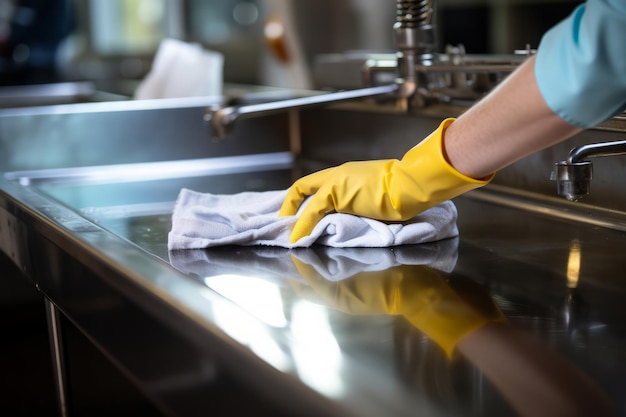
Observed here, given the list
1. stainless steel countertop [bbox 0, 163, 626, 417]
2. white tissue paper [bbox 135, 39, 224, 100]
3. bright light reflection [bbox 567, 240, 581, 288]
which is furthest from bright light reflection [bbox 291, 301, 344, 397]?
white tissue paper [bbox 135, 39, 224, 100]

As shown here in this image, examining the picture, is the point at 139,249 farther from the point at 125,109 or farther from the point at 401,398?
the point at 125,109

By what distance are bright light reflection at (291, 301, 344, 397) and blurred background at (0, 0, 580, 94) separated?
211 centimetres

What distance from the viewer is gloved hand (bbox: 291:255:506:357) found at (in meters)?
0.68

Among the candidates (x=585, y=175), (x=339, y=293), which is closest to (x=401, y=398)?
(x=339, y=293)

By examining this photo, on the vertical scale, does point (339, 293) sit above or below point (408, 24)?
below

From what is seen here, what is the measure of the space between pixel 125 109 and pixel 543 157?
0.82 metres

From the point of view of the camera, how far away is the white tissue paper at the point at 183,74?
82.3 inches

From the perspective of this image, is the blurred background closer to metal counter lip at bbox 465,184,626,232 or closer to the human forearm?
metal counter lip at bbox 465,184,626,232

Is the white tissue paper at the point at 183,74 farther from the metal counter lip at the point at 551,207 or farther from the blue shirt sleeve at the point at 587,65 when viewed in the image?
the blue shirt sleeve at the point at 587,65

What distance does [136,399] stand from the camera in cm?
133

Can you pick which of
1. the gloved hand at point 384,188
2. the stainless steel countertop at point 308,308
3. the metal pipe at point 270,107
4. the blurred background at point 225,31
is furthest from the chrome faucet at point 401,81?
the blurred background at point 225,31

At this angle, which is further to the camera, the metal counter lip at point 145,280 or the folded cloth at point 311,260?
the folded cloth at point 311,260

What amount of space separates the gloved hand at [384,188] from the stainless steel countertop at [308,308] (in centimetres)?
4

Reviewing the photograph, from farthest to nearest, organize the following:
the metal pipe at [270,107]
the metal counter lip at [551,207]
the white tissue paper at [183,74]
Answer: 1. the white tissue paper at [183,74]
2. the metal pipe at [270,107]
3. the metal counter lip at [551,207]
